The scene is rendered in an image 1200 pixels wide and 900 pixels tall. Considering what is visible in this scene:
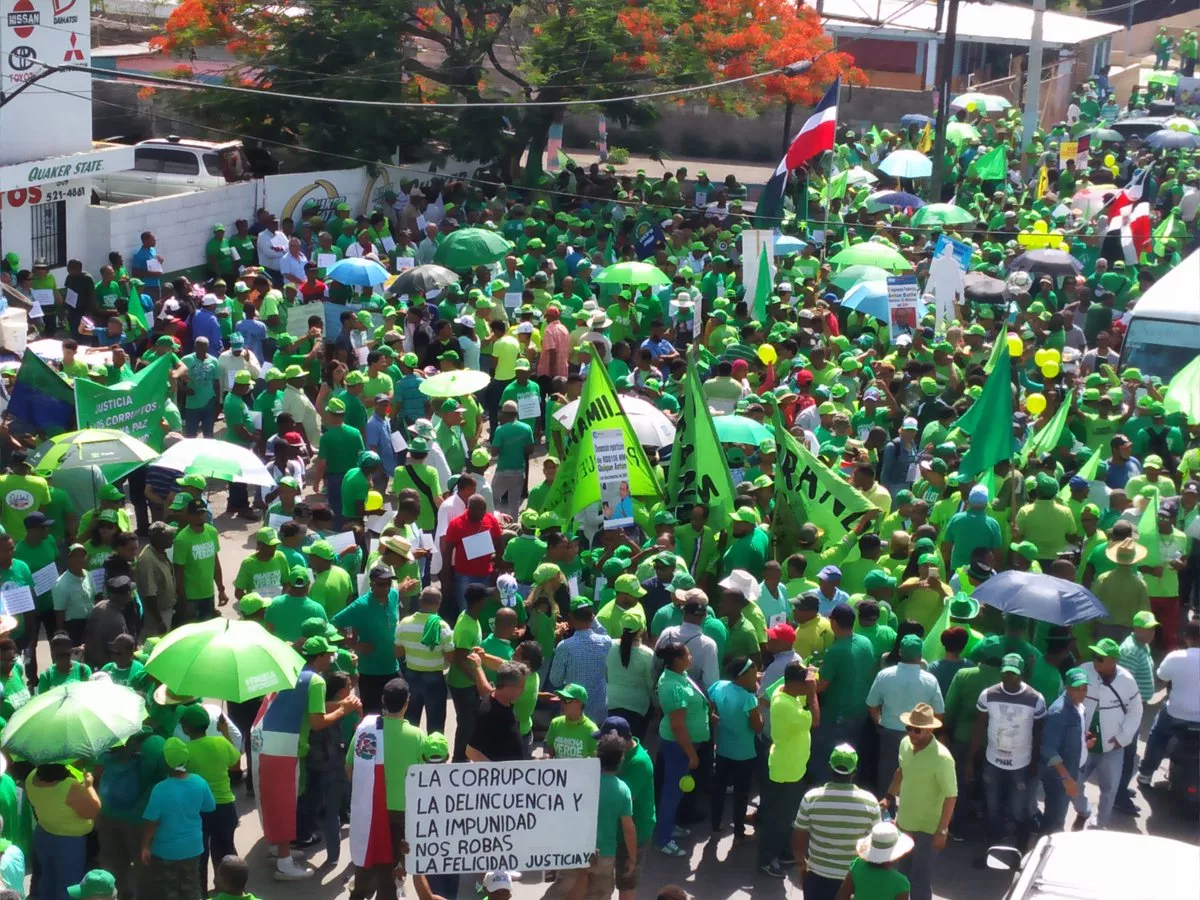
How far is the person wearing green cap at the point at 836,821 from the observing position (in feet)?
26.5

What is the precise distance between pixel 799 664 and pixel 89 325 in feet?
33.5

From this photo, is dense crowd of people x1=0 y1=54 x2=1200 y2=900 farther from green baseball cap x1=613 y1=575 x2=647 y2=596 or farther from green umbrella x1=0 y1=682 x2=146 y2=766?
green umbrella x1=0 y1=682 x2=146 y2=766

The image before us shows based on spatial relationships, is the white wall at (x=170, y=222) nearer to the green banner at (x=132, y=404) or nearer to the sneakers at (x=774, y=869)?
the green banner at (x=132, y=404)

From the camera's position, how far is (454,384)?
14.0 meters

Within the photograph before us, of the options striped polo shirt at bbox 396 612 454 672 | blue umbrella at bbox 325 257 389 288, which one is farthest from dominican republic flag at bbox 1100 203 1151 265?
striped polo shirt at bbox 396 612 454 672

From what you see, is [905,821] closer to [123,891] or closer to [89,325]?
[123,891]

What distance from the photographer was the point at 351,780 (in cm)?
891

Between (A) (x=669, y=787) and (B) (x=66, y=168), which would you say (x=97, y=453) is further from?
(B) (x=66, y=168)

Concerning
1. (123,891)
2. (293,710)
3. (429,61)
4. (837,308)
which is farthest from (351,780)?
(429,61)

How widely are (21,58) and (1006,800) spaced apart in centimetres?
1618

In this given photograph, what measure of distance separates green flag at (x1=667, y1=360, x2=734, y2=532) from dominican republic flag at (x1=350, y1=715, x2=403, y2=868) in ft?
12.3

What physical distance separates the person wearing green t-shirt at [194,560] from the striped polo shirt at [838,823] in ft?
15.0

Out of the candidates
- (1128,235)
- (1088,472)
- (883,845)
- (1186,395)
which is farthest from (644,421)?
(1128,235)

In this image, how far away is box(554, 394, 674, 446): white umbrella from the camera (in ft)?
42.8
